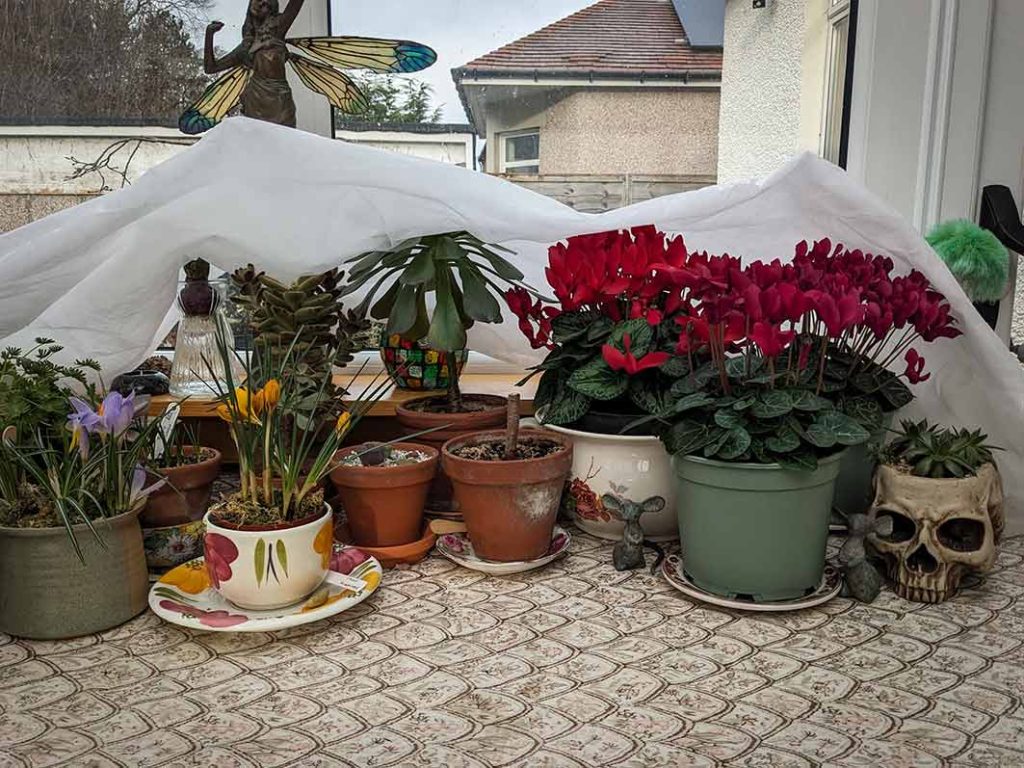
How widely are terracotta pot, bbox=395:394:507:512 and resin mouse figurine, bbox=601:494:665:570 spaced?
0.19 metres

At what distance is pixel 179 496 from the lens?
95 cm

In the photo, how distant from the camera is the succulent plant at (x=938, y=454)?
855 mm

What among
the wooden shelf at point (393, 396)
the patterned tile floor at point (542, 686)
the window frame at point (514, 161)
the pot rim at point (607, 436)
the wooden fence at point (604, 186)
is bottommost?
the patterned tile floor at point (542, 686)

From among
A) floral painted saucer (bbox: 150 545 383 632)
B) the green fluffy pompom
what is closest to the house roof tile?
the green fluffy pompom

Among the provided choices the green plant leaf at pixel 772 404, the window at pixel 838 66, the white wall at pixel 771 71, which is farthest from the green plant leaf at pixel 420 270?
the window at pixel 838 66

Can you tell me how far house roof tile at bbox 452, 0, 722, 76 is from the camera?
57.3 inches

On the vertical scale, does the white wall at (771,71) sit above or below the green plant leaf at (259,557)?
above

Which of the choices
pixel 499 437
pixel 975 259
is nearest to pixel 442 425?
pixel 499 437

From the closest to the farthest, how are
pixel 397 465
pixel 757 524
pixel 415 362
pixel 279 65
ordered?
pixel 757 524 < pixel 397 465 < pixel 415 362 < pixel 279 65

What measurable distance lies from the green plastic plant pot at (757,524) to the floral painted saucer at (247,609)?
1.10 ft

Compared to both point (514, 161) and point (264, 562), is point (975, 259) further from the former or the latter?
point (264, 562)

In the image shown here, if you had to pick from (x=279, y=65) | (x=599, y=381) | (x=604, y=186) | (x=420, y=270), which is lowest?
(x=599, y=381)

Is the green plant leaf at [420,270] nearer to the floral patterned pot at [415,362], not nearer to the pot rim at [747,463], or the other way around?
the floral patterned pot at [415,362]

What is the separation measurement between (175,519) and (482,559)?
35cm
